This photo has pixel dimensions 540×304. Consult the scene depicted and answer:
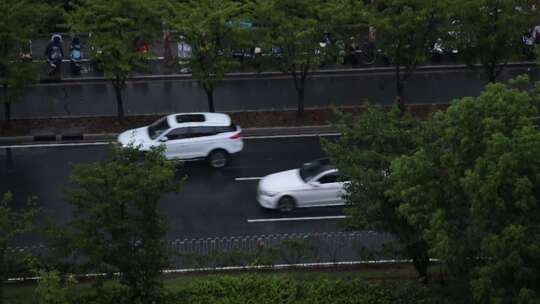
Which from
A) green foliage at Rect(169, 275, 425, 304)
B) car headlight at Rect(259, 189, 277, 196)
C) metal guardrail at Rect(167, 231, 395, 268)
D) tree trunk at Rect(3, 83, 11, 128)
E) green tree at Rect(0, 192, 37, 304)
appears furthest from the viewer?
tree trunk at Rect(3, 83, 11, 128)

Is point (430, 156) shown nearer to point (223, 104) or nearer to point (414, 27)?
point (414, 27)

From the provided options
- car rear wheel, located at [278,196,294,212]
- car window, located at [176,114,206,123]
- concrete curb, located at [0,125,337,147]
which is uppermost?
car window, located at [176,114,206,123]

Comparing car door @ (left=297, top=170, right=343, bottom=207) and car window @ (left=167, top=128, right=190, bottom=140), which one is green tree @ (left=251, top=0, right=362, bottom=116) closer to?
car window @ (left=167, top=128, right=190, bottom=140)

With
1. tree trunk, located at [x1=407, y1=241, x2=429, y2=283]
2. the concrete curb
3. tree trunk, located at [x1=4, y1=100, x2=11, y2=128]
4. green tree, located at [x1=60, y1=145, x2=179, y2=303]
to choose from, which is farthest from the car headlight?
tree trunk, located at [x1=4, y1=100, x2=11, y2=128]

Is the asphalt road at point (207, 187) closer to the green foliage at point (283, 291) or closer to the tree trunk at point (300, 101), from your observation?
the tree trunk at point (300, 101)

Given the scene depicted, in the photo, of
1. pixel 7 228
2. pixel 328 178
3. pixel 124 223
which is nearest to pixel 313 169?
pixel 328 178

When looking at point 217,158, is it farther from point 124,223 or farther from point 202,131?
point 124,223

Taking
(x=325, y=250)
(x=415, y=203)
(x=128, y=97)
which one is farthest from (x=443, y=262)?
(x=128, y=97)
